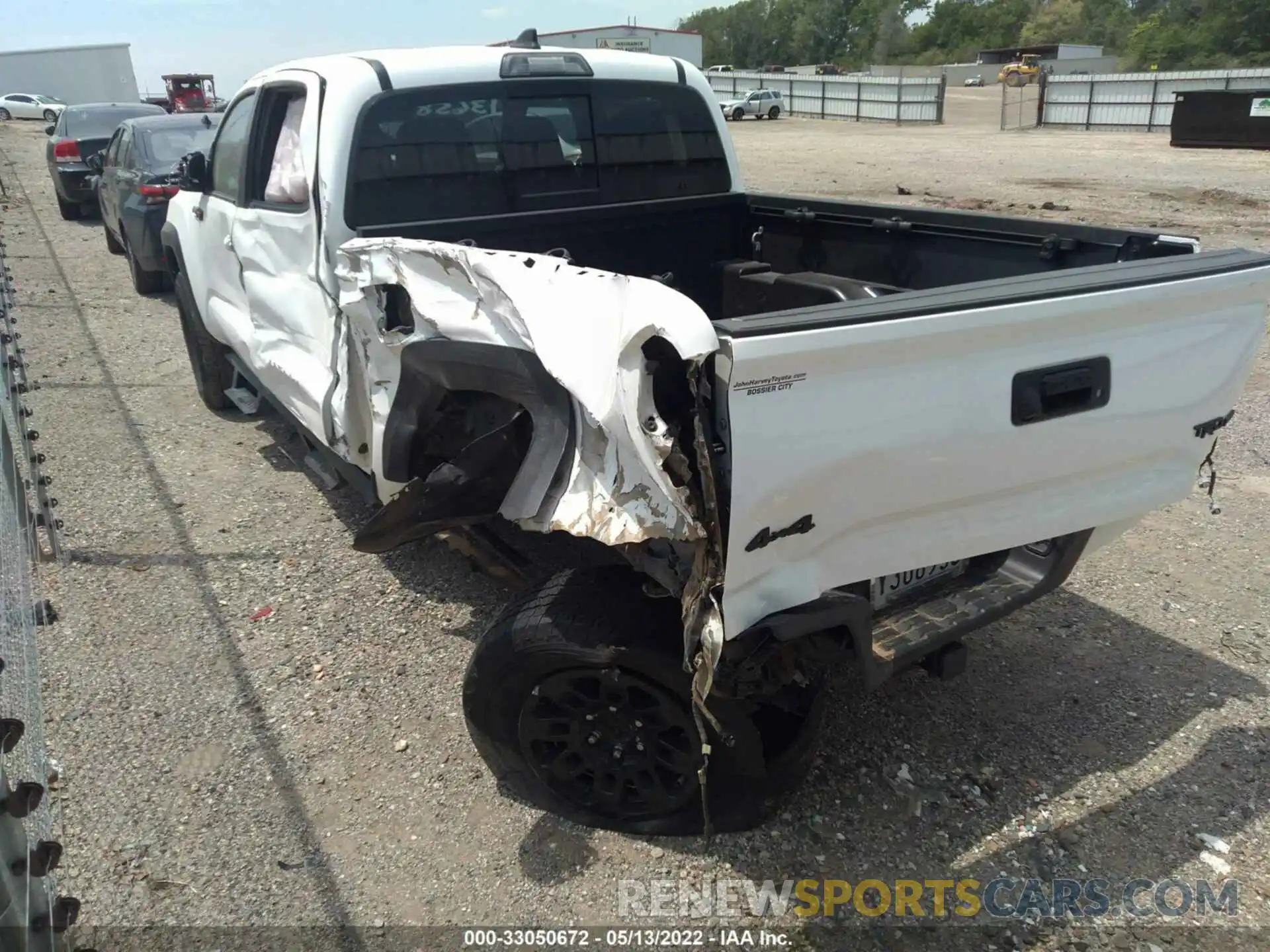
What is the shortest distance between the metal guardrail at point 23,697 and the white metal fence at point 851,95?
110ft

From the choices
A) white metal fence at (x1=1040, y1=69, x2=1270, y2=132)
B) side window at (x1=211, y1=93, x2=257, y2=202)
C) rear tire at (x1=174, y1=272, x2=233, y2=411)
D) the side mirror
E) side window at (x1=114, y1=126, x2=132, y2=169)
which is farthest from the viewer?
white metal fence at (x1=1040, y1=69, x2=1270, y2=132)

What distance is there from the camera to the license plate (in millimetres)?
2705

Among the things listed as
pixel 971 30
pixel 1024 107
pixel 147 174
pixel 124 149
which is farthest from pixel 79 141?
pixel 971 30

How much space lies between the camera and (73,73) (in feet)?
159

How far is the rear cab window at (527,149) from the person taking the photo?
146 inches

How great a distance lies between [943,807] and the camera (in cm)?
288

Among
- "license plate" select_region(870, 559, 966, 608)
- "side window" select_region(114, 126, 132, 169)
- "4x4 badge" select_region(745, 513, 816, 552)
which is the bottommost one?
"license plate" select_region(870, 559, 966, 608)

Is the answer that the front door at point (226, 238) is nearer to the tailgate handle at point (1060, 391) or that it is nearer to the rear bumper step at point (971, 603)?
the rear bumper step at point (971, 603)

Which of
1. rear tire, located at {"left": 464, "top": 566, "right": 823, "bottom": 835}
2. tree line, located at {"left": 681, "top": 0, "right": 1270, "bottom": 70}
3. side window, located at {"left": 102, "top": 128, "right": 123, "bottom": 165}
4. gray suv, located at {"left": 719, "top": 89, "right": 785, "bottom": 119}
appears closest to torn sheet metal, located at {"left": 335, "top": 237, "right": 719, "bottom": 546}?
rear tire, located at {"left": 464, "top": 566, "right": 823, "bottom": 835}

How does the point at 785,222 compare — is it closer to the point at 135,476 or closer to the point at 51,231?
the point at 135,476

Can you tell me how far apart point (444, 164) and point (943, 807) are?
2953 mm

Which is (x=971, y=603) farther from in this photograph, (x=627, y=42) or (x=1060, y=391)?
(x=627, y=42)

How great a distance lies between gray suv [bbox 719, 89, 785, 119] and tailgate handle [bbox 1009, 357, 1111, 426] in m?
42.6
